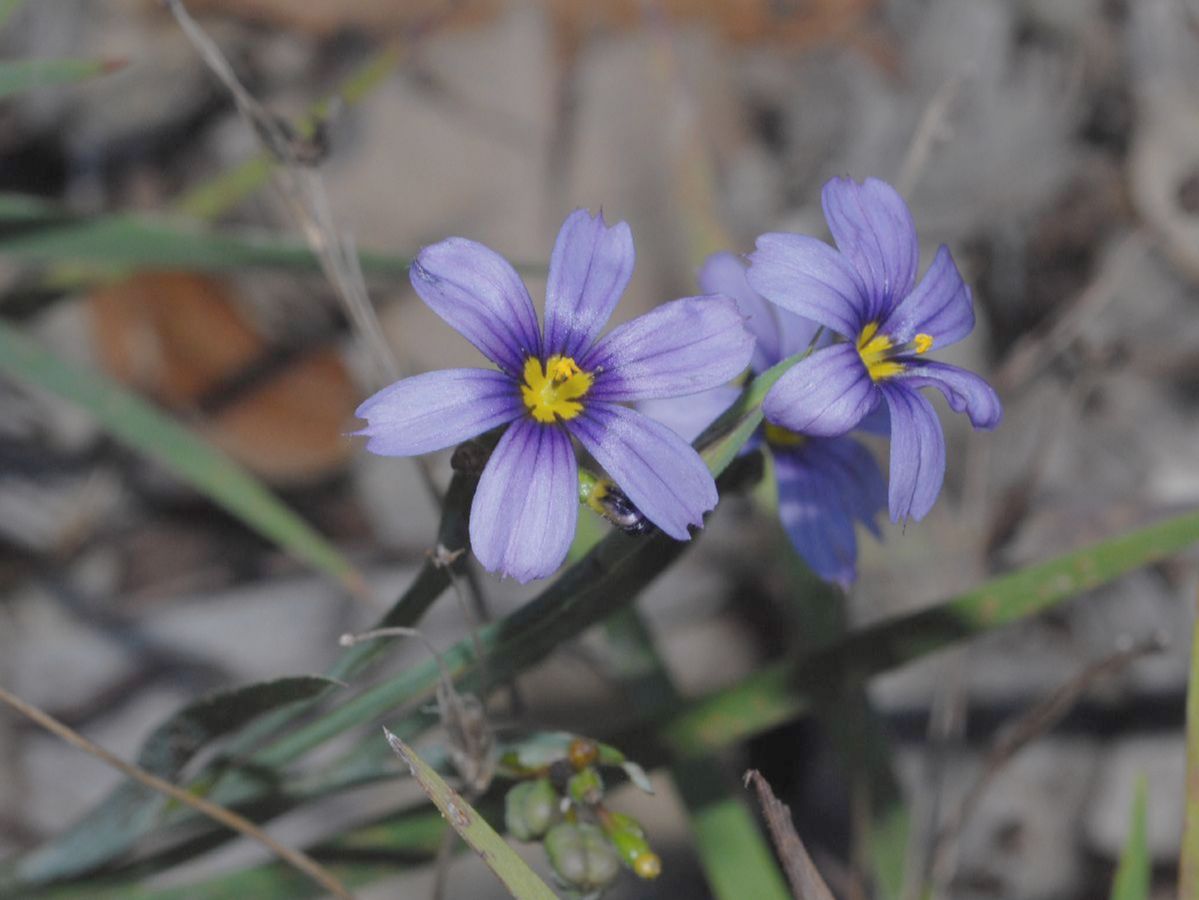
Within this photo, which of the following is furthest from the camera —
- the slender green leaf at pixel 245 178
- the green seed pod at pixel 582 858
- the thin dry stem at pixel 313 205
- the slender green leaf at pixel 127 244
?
the slender green leaf at pixel 245 178

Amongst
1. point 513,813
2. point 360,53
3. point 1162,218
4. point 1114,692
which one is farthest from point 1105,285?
point 513,813

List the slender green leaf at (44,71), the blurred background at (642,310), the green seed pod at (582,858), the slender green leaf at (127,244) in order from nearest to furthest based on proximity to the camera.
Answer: the green seed pod at (582,858) < the slender green leaf at (44,71) < the slender green leaf at (127,244) < the blurred background at (642,310)

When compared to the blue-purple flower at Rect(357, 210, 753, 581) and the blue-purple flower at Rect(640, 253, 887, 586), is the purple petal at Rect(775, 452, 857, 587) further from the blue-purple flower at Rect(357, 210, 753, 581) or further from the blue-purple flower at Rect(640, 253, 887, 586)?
the blue-purple flower at Rect(357, 210, 753, 581)

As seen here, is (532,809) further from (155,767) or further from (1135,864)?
(1135,864)

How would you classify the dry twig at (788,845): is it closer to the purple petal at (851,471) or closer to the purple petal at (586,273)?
the purple petal at (851,471)

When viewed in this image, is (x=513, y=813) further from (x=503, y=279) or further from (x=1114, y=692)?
(x=1114, y=692)

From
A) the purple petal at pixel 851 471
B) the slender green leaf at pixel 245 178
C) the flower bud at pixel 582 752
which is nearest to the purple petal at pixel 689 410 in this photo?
the purple petal at pixel 851 471
